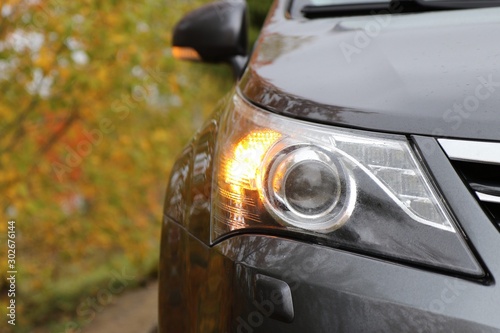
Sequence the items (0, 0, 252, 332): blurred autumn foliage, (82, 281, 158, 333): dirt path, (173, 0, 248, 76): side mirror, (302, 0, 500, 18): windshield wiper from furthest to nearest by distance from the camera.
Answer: (82, 281, 158, 333): dirt path → (0, 0, 252, 332): blurred autumn foliage → (173, 0, 248, 76): side mirror → (302, 0, 500, 18): windshield wiper

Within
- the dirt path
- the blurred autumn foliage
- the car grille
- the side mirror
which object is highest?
the car grille

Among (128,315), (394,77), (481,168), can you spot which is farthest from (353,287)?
(128,315)

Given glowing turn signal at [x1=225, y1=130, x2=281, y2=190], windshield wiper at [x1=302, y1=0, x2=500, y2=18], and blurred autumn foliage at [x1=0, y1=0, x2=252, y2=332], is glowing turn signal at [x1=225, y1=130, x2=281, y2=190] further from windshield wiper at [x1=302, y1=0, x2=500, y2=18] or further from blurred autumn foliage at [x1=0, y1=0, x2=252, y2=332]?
blurred autumn foliage at [x1=0, y1=0, x2=252, y2=332]

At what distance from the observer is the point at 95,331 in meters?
5.66

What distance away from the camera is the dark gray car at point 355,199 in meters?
1.38

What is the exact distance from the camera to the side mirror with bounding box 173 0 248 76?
2504 mm

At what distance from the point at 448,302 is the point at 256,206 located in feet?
1.42

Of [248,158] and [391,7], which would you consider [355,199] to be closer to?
[248,158]

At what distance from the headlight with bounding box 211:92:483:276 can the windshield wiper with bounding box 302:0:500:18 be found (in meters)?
0.83

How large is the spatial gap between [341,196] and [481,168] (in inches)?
10.4

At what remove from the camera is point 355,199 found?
1.49 m

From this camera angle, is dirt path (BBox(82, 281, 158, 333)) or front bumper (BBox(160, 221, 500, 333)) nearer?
front bumper (BBox(160, 221, 500, 333))

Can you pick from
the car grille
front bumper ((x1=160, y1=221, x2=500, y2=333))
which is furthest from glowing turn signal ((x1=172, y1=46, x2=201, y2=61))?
the car grille

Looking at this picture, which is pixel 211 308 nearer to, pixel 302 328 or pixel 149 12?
pixel 302 328
